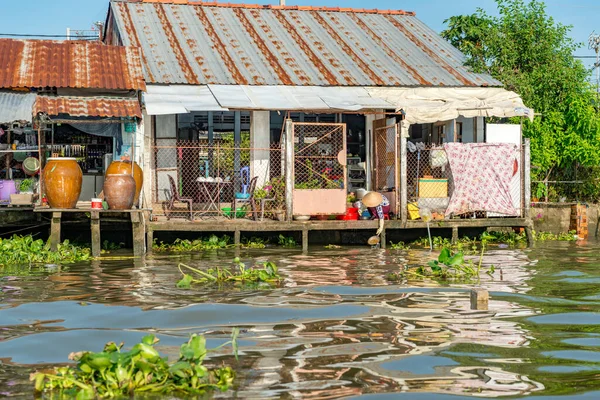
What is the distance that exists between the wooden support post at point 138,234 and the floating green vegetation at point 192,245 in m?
→ 0.90

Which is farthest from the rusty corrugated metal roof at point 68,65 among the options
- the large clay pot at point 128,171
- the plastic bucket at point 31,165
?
the large clay pot at point 128,171

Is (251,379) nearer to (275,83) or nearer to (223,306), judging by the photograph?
(223,306)

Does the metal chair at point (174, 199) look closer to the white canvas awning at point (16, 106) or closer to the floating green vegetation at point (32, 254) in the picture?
the floating green vegetation at point (32, 254)

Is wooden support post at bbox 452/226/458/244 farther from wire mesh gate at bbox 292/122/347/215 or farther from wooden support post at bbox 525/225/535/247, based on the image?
wire mesh gate at bbox 292/122/347/215

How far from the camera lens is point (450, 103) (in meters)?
18.7

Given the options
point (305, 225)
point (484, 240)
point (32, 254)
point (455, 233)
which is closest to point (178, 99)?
point (305, 225)

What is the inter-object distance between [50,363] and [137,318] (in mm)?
1933

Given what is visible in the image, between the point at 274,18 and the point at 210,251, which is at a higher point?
the point at 274,18

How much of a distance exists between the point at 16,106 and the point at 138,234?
3.78 metres

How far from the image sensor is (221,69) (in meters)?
19.8

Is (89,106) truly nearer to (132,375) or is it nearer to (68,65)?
(68,65)

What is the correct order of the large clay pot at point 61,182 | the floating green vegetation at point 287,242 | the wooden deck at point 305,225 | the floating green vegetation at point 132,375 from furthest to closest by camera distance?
the floating green vegetation at point 287,242
the wooden deck at point 305,225
the large clay pot at point 61,182
the floating green vegetation at point 132,375

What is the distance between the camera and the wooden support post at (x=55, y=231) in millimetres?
15703

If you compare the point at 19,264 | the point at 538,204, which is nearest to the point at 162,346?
the point at 19,264
